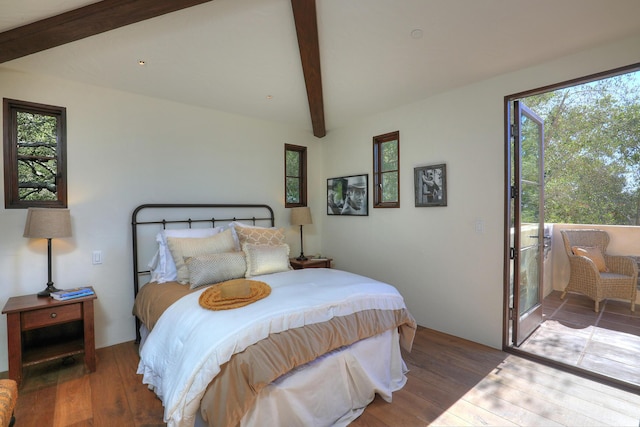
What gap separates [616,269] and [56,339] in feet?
21.9

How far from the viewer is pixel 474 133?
9.30 ft

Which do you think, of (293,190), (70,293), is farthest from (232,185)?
(70,293)

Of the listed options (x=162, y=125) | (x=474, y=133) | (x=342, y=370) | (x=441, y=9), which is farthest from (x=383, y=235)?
(x=162, y=125)

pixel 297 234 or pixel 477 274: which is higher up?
pixel 297 234


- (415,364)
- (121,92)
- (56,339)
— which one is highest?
(121,92)

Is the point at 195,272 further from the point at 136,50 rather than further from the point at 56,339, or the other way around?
the point at 136,50

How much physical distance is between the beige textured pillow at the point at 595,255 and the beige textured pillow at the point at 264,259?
4.18 m

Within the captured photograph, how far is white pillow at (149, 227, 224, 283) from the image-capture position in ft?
8.83

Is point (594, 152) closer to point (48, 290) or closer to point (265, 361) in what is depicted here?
point (265, 361)

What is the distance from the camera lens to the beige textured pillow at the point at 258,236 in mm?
3049

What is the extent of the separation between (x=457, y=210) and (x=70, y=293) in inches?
Answer: 146

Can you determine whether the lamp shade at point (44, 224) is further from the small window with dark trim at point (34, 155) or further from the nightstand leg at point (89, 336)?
the nightstand leg at point (89, 336)

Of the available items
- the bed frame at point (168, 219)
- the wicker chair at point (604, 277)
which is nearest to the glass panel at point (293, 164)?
the bed frame at point (168, 219)

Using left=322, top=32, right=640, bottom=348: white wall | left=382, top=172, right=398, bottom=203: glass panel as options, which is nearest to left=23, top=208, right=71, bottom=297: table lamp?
left=322, top=32, right=640, bottom=348: white wall
